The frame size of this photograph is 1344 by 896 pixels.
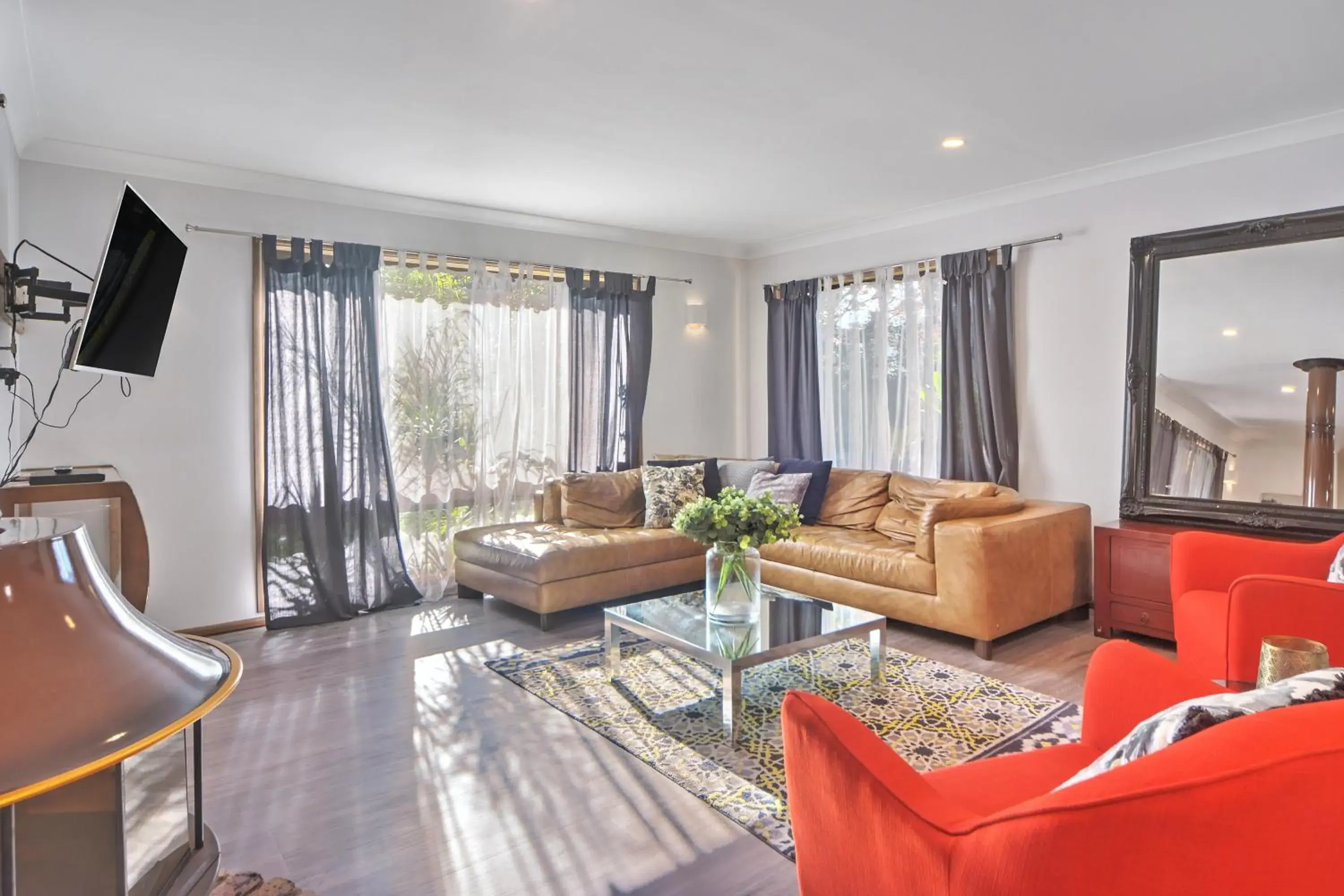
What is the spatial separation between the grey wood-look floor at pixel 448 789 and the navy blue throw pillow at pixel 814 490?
56.6 inches

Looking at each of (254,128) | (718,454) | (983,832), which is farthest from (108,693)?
(718,454)

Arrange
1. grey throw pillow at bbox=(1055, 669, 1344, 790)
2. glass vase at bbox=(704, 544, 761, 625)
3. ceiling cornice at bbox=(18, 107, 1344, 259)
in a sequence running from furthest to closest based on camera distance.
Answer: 1. ceiling cornice at bbox=(18, 107, 1344, 259)
2. glass vase at bbox=(704, 544, 761, 625)
3. grey throw pillow at bbox=(1055, 669, 1344, 790)

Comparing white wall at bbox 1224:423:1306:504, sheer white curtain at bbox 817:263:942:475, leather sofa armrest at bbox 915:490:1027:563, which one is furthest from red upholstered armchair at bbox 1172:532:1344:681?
sheer white curtain at bbox 817:263:942:475

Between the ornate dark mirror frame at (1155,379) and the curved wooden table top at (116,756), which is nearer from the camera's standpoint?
the curved wooden table top at (116,756)

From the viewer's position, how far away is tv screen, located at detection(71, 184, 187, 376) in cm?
232

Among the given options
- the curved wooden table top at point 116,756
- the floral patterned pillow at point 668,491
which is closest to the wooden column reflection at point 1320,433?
the floral patterned pillow at point 668,491

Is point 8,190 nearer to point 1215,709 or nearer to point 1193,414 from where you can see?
point 1215,709

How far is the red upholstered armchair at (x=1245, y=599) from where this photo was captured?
2.45 metres

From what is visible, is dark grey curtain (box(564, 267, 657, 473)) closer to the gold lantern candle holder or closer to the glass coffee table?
the glass coffee table

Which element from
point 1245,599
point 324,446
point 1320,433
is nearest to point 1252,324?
point 1320,433

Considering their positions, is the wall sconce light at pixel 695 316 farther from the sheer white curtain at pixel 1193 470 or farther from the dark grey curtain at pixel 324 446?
the sheer white curtain at pixel 1193 470

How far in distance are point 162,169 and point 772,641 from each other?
3.96m

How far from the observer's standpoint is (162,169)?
13.2ft

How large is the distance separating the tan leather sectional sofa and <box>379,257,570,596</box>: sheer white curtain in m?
0.22
